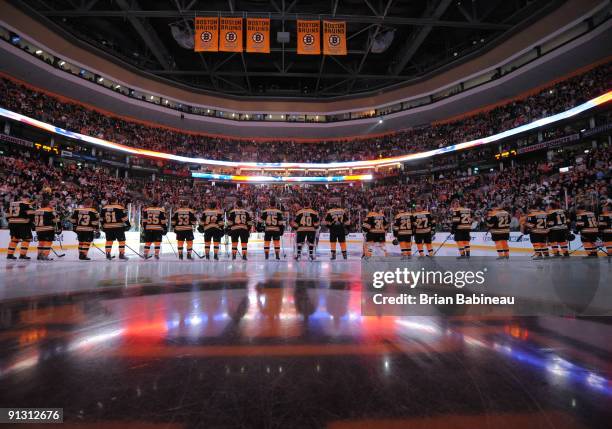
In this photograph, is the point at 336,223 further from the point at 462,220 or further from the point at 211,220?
the point at 211,220

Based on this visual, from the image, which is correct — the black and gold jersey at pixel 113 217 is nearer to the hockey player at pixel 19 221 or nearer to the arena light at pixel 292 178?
the hockey player at pixel 19 221

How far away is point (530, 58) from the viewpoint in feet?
76.3

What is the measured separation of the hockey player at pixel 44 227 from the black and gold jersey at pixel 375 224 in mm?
10579

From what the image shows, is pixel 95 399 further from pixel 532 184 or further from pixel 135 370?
pixel 532 184

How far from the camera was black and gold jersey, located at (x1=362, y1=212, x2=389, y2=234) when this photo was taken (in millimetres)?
10250

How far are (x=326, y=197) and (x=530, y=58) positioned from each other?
22.5 m

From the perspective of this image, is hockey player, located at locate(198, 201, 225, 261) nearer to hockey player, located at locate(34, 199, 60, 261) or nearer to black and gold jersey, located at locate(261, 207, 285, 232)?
black and gold jersey, located at locate(261, 207, 285, 232)

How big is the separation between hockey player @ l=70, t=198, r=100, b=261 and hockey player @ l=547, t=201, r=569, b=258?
15220 mm

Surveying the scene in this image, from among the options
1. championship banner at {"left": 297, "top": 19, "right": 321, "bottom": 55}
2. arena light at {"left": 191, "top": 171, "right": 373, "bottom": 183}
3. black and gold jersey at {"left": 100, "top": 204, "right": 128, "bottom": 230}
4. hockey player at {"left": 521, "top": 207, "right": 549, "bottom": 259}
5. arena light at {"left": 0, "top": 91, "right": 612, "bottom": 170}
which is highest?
championship banner at {"left": 297, "top": 19, "right": 321, "bottom": 55}

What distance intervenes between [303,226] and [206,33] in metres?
11.6

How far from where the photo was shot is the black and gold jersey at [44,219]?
9664 millimetres

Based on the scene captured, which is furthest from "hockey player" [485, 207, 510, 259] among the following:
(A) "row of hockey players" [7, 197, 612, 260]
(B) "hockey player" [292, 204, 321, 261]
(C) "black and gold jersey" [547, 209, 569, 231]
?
(B) "hockey player" [292, 204, 321, 261]

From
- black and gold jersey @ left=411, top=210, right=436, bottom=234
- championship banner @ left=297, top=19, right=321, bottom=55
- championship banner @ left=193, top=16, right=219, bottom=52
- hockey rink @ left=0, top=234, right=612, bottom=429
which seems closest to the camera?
hockey rink @ left=0, top=234, right=612, bottom=429

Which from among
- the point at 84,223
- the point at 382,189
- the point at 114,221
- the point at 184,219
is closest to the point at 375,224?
the point at 184,219
